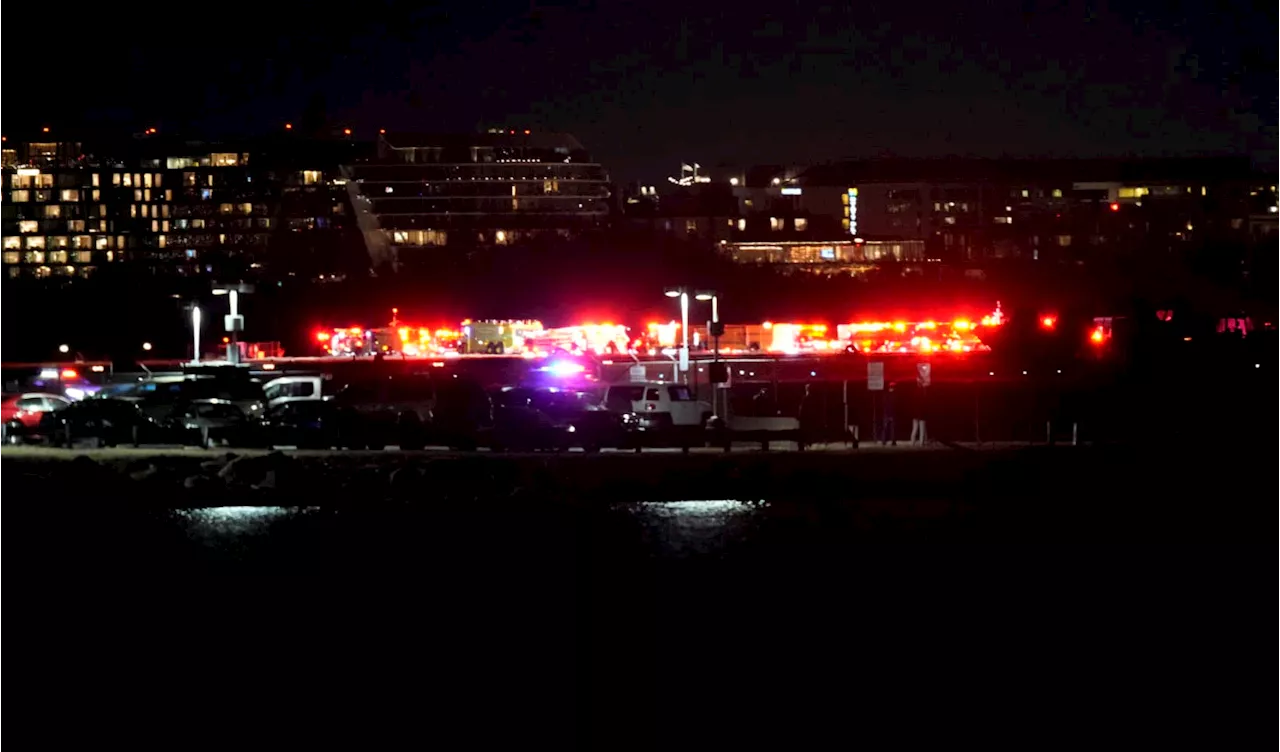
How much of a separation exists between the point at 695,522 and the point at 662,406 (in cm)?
683

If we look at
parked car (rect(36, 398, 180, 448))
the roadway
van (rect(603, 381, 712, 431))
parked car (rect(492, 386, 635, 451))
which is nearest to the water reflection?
the roadway

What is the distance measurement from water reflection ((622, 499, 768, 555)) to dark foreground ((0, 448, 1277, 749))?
2.7 inches

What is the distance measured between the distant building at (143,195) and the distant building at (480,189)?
771cm

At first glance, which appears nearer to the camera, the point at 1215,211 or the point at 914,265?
the point at 914,265

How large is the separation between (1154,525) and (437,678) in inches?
469

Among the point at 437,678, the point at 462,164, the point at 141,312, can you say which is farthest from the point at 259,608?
the point at 462,164

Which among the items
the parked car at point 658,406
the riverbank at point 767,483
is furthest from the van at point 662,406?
the riverbank at point 767,483

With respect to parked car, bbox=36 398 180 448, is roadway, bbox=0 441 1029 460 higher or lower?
lower

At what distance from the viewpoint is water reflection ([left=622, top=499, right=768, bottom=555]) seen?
63.4ft

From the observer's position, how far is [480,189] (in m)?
98.7

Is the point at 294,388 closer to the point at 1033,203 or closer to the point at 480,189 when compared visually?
the point at 480,189

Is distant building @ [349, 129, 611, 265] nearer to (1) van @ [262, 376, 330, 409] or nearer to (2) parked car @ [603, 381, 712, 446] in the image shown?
(1) van @ [262, 376, 330, 409]

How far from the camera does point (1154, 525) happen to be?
21312 mm

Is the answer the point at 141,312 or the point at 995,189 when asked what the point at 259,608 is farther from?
the point at 995,189
